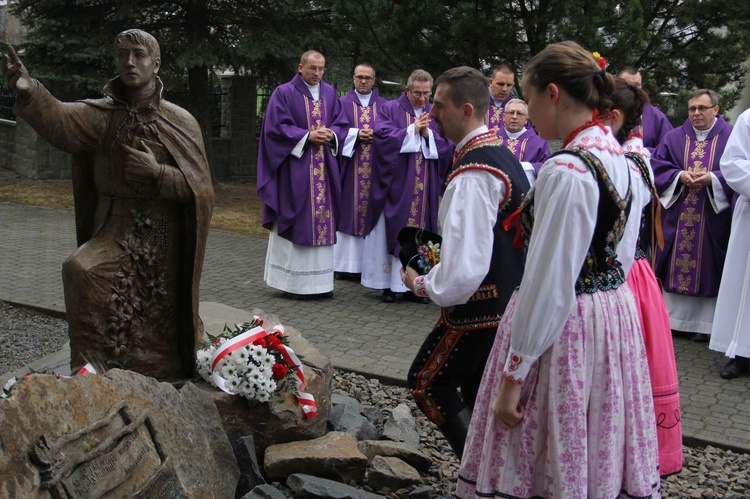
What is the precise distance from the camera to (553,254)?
2621 mm

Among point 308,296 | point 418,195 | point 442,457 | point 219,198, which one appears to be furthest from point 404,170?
point 219,198

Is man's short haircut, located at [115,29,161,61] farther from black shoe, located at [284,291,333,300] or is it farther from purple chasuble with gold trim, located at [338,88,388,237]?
purple chasuble with gold trim, located at [338,88,388,237]

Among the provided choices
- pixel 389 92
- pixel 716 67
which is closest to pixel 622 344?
pixel 716 67

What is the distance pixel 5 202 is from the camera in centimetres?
1441

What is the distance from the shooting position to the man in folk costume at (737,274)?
6535 mm

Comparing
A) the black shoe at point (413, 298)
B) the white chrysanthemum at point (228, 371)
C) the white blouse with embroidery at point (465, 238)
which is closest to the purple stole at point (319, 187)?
the black shoe at point (413, 298)

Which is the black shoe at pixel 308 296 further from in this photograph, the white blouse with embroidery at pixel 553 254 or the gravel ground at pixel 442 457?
the white blouse with embroidery at pixel 553 254

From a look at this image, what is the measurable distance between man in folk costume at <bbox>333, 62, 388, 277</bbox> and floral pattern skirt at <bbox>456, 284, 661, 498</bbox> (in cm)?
594

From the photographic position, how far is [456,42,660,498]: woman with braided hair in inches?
104

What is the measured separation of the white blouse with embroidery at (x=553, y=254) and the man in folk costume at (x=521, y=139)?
5057 mm

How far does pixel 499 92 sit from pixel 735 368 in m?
3.28

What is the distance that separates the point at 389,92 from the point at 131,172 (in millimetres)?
9530

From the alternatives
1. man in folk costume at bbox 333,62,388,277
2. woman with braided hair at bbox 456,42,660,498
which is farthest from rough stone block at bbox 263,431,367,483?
man in folk costume at bbox 333,62,388,277

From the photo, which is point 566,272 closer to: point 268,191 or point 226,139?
point 268,191
